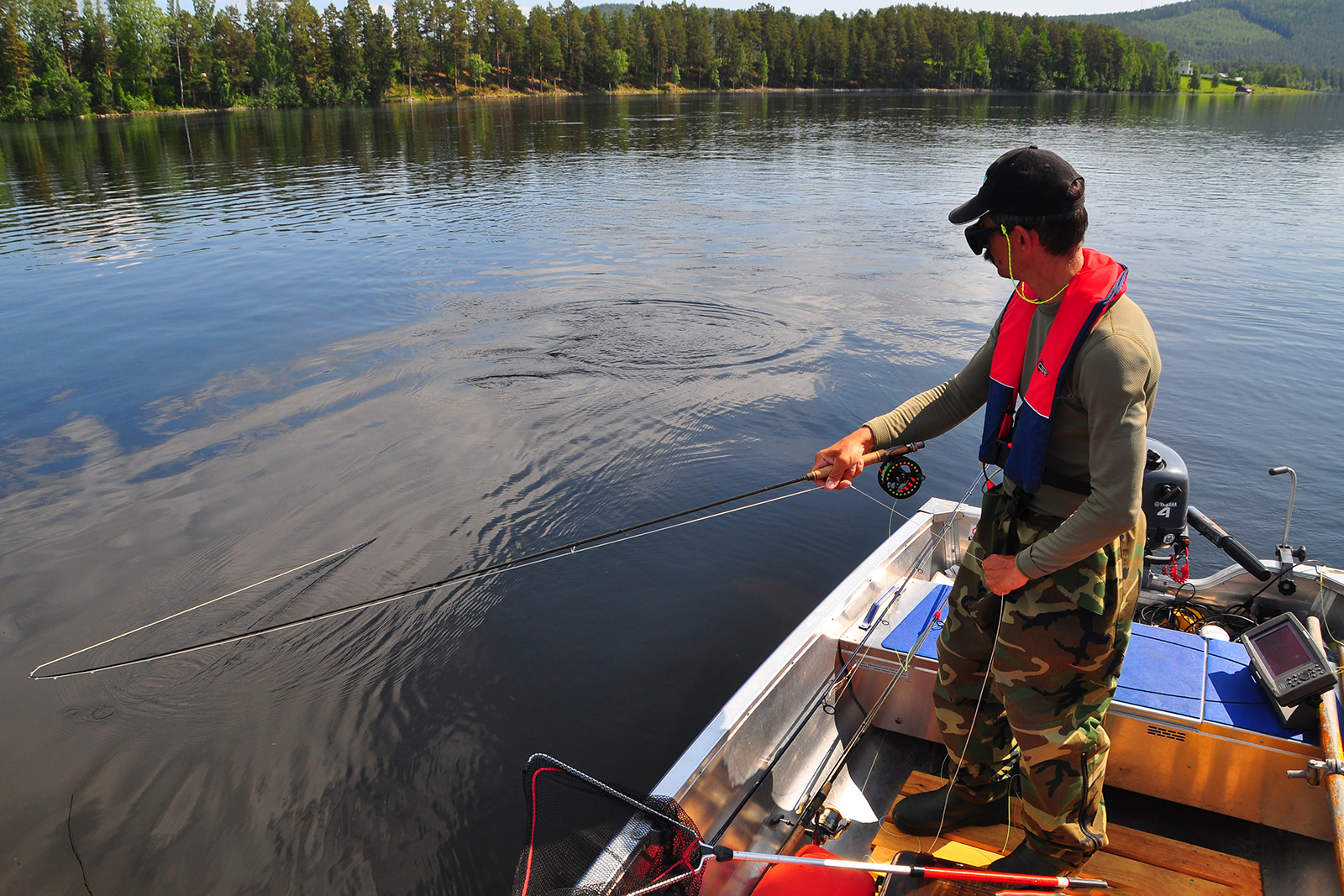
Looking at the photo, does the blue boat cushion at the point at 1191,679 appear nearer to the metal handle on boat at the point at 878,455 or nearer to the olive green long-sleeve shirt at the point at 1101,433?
the metal handle on boat at the point at 878,455

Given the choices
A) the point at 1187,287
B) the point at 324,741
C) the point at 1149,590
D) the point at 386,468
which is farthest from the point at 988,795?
the point at 1187,287

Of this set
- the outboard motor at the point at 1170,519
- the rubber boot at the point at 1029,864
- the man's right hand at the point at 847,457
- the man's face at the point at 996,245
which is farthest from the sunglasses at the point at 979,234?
the outboard motor at the point at 1170,519

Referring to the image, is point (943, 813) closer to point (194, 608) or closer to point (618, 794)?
point (618, 794)

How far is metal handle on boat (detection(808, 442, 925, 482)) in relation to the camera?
2973 millimetres

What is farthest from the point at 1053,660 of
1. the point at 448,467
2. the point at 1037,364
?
the point at 448,467

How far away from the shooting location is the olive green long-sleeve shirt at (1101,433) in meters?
2.07

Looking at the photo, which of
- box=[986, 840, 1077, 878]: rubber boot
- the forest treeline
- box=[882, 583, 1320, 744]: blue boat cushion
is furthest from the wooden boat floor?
the forest treeline

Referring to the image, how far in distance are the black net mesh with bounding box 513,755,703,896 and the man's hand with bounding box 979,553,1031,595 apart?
112 centimetres

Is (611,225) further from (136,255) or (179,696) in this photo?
(179,696)

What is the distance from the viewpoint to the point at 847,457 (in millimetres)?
2869

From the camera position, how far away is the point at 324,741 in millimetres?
4516

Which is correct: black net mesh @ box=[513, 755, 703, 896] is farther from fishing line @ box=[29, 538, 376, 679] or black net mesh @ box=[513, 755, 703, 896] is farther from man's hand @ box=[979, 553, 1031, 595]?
fishing line @ box=[29, 538, 376, 679]

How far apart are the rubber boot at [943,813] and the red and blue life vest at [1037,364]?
129cm

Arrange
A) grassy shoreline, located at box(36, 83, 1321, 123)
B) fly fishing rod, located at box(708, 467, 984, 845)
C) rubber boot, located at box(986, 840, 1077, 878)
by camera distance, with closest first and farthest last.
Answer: rubber boot, located at box(986, 840, 1077, 878)
fly fishing rod, located at box(708, 467, 984, 845)
grassy shoreline, located at box(36, 83, 1321, 123)
